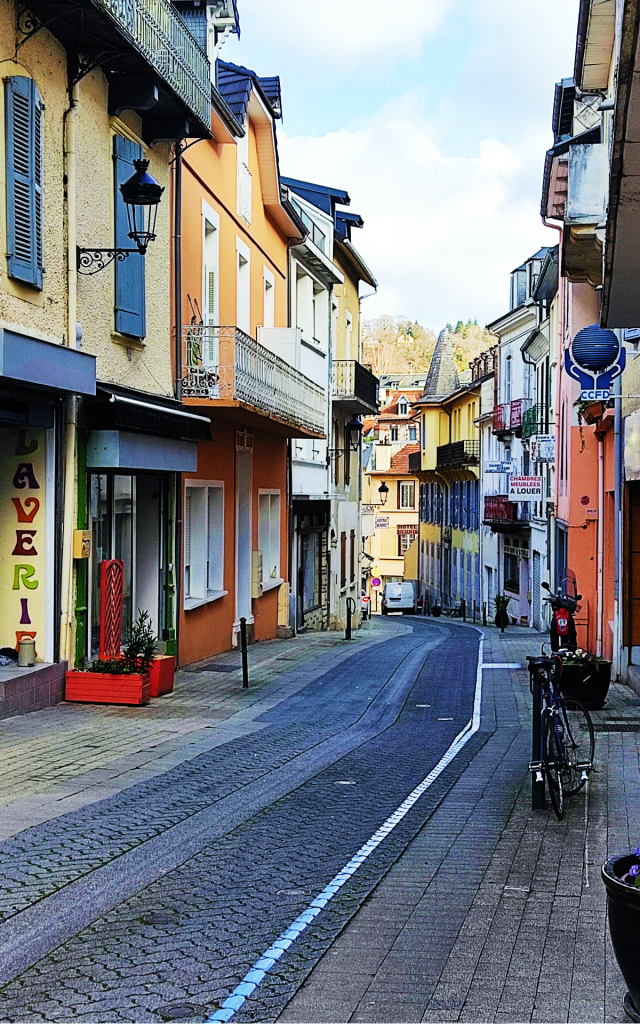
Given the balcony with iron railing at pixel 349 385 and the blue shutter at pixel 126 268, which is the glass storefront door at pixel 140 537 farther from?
the balcony with iron railing at pixel 349 385

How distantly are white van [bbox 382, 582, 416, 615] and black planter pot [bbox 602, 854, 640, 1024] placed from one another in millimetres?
58811

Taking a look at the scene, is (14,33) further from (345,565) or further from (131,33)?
(345,565)

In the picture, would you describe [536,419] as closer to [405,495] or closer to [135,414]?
[135,414]

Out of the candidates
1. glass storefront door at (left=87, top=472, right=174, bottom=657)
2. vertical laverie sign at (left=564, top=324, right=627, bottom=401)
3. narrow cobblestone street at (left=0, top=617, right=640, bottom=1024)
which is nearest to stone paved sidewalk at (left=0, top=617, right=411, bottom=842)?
narrow cobblestone street at (left=0, top=617, right=640, bottom=1024)

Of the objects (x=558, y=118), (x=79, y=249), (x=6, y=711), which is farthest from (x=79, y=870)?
(x=558, y=118)

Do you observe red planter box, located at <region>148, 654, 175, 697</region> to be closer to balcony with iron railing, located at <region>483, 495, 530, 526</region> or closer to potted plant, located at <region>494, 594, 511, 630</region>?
potted plant, located at <region>494, 594, 511, 630</region>

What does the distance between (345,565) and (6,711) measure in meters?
24.4

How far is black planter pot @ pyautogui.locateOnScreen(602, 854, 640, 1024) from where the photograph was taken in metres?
4.27

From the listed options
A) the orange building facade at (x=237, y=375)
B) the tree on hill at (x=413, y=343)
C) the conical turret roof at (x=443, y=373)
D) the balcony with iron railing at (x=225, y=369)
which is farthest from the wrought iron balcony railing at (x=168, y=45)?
the tree on hill at (x=413, y=343)

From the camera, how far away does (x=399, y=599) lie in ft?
208

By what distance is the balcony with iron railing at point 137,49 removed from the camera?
1123 cm

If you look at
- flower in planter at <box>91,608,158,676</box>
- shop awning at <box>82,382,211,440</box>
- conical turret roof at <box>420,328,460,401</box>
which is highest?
conical turret roof at <box>420,328,460,401</box>

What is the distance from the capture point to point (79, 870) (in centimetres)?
638

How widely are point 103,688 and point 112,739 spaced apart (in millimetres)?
1966
